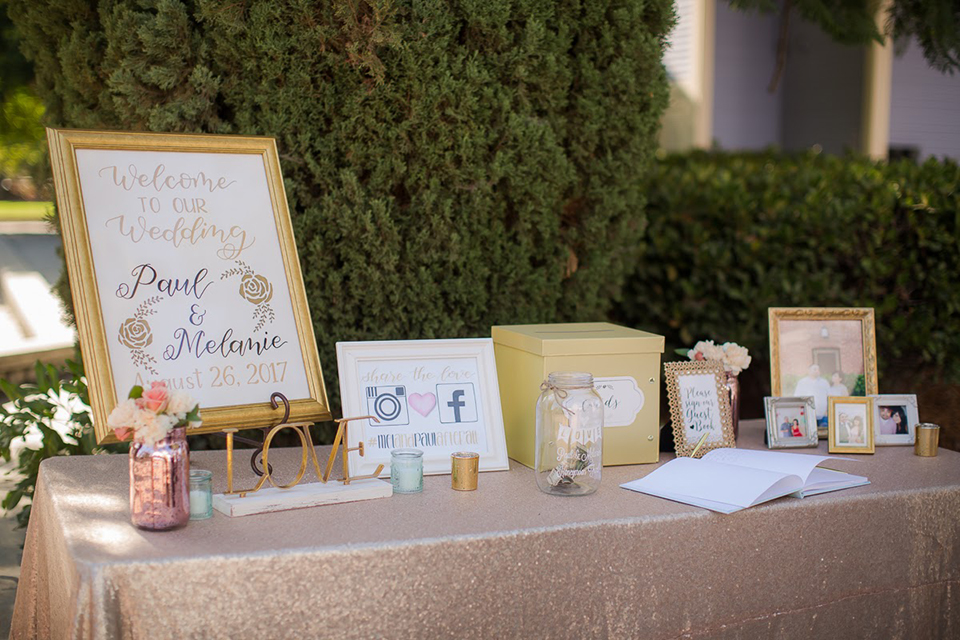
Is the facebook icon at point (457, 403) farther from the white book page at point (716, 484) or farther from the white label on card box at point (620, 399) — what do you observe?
the white book page at point (716, 484)

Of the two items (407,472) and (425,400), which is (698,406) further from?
(407,472)

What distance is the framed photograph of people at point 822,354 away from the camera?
2.46m

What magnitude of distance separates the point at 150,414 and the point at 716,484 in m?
1.18

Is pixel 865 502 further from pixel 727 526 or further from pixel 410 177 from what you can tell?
pixel 410 177

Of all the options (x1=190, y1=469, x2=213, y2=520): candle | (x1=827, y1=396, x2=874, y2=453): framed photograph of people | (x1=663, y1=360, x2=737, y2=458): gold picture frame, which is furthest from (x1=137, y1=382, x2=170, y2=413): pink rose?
(x1=827, y1=396, x2=874, y2=453): framed photograph of people

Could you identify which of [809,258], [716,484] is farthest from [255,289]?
[809,258]

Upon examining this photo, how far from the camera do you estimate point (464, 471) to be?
1890 mm

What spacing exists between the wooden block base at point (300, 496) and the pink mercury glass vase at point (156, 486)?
0.14 m

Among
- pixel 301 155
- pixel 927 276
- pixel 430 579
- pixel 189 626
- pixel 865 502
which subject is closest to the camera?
pixel 189 626

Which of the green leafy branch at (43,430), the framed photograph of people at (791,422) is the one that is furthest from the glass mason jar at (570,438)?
the green leafy branch at (43,430)

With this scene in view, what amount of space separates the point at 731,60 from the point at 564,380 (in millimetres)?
7699

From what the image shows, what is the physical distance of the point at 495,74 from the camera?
240 cm

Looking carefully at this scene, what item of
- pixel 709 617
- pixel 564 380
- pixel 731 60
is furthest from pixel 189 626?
pixel 731 60

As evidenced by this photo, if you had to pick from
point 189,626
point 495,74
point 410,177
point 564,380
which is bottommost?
point 189,626
